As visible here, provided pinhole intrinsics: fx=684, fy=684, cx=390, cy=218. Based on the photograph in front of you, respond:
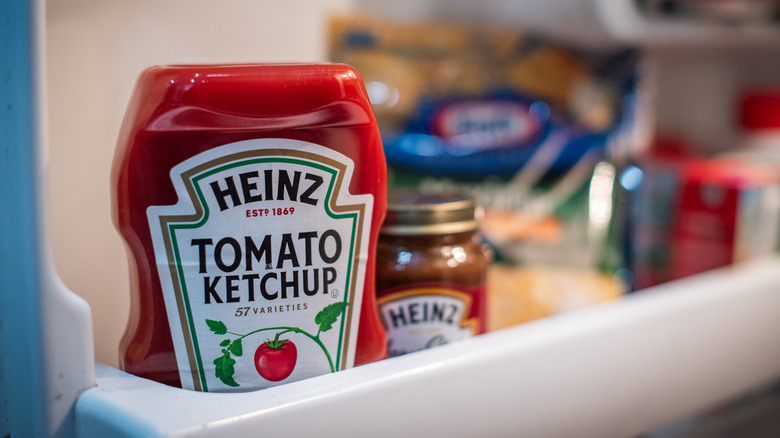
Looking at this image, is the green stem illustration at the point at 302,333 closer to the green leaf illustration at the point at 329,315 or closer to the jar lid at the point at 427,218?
the green leaf illustration at the point at 329,315

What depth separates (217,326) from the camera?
0.46m

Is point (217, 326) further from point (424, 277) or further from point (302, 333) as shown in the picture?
point (424, 277)

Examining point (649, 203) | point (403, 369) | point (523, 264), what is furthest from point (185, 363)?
point (649, 203)

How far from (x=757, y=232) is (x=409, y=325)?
64 centimetres

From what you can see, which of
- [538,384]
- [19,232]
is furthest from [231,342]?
[538,384]

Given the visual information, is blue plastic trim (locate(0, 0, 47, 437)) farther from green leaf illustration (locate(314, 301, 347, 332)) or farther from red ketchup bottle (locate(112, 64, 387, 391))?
green leaf illustration (locate(314, 301, 347, 332))

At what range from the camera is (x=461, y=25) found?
3.27 ft

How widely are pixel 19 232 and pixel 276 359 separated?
185 millimetres

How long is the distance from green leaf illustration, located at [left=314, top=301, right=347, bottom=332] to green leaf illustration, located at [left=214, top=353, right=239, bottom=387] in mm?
64

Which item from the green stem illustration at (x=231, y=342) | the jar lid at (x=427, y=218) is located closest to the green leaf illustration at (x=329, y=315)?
the green stem illustration at (x=231, y=342)

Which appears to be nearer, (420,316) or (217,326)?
(217,326)

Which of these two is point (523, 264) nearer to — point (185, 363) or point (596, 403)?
point (596, 403)

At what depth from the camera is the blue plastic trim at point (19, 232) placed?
0.42m

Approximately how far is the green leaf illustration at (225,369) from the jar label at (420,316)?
15cm
